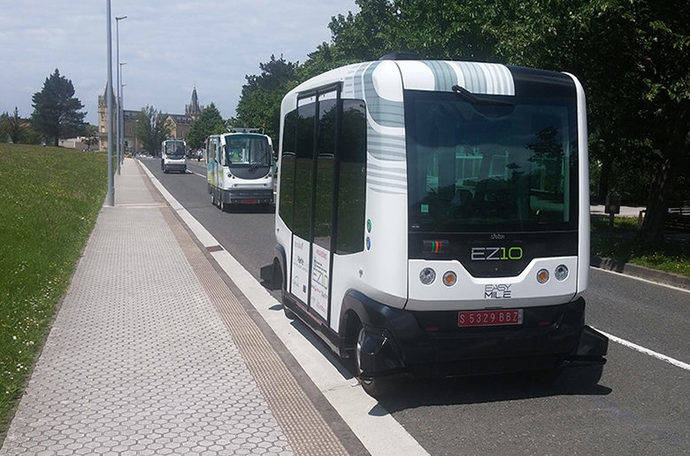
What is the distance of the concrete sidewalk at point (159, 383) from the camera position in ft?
16.0

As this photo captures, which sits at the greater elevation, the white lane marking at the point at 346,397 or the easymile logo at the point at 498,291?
the easymile logo at the point at 498,291

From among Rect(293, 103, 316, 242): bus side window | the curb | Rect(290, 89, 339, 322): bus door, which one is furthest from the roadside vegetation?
Rect(290, 89, 339, 322): bus door

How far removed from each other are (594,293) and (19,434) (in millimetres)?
8098

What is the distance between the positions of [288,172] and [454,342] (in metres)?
3.41

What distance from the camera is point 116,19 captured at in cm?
4397

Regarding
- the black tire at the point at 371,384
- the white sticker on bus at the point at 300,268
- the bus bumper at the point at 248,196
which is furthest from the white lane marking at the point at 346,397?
the bus bumper at the point at 248,196

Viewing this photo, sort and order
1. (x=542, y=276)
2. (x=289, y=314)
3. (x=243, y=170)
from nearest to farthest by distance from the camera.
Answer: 1. (x=542, y=276)
2. (x=289, y=314)
3. (x=243, y=170)

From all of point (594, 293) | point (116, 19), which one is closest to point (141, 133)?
point (116, 19)

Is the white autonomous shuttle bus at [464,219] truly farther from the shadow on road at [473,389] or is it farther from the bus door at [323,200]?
the bus door at [323,200]

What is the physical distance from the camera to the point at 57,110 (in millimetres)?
143875

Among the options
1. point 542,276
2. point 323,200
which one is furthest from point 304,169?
point 542,276

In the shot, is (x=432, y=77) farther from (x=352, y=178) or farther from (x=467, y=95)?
(x=352, y=178)

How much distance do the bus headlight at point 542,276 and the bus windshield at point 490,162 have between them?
1.08ft

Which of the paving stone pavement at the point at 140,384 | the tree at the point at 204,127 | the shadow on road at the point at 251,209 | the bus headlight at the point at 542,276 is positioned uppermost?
the tree at the point at 204,127
